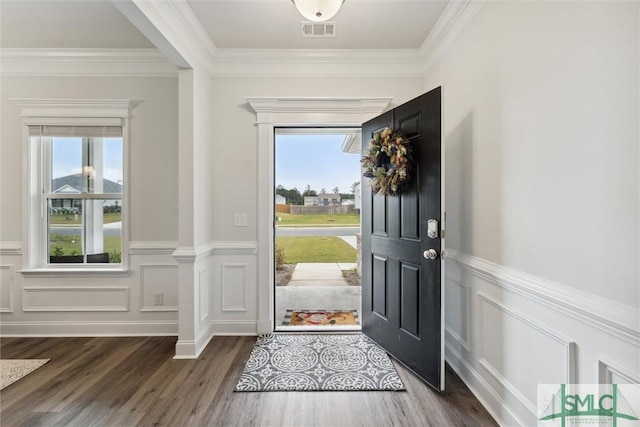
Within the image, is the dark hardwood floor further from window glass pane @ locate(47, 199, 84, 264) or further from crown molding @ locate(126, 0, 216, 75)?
crown molding @ locate(126, 0, 216, 75)

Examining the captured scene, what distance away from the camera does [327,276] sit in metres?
3.76

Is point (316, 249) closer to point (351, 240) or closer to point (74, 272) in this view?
point (351, 240)

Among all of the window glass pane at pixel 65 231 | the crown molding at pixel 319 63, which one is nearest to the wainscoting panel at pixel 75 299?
the window glass pane at pixel 65 231

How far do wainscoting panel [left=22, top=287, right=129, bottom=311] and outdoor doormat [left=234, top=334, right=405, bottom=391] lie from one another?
57.2 inches

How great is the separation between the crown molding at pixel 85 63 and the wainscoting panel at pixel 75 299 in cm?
209

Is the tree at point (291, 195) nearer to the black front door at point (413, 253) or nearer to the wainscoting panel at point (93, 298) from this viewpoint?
the black front door at point (413, 253)

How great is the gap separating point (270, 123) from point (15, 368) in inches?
112

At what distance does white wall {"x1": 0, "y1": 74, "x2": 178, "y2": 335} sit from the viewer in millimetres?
2771

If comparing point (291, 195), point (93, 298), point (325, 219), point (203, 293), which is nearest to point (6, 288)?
point (93, 298)

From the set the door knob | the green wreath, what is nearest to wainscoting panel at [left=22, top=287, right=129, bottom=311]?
the green wreath

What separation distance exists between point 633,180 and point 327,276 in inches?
122

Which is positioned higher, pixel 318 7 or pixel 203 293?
pixel 318 7

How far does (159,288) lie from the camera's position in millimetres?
2797

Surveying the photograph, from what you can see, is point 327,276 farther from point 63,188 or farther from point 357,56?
point 63,188
